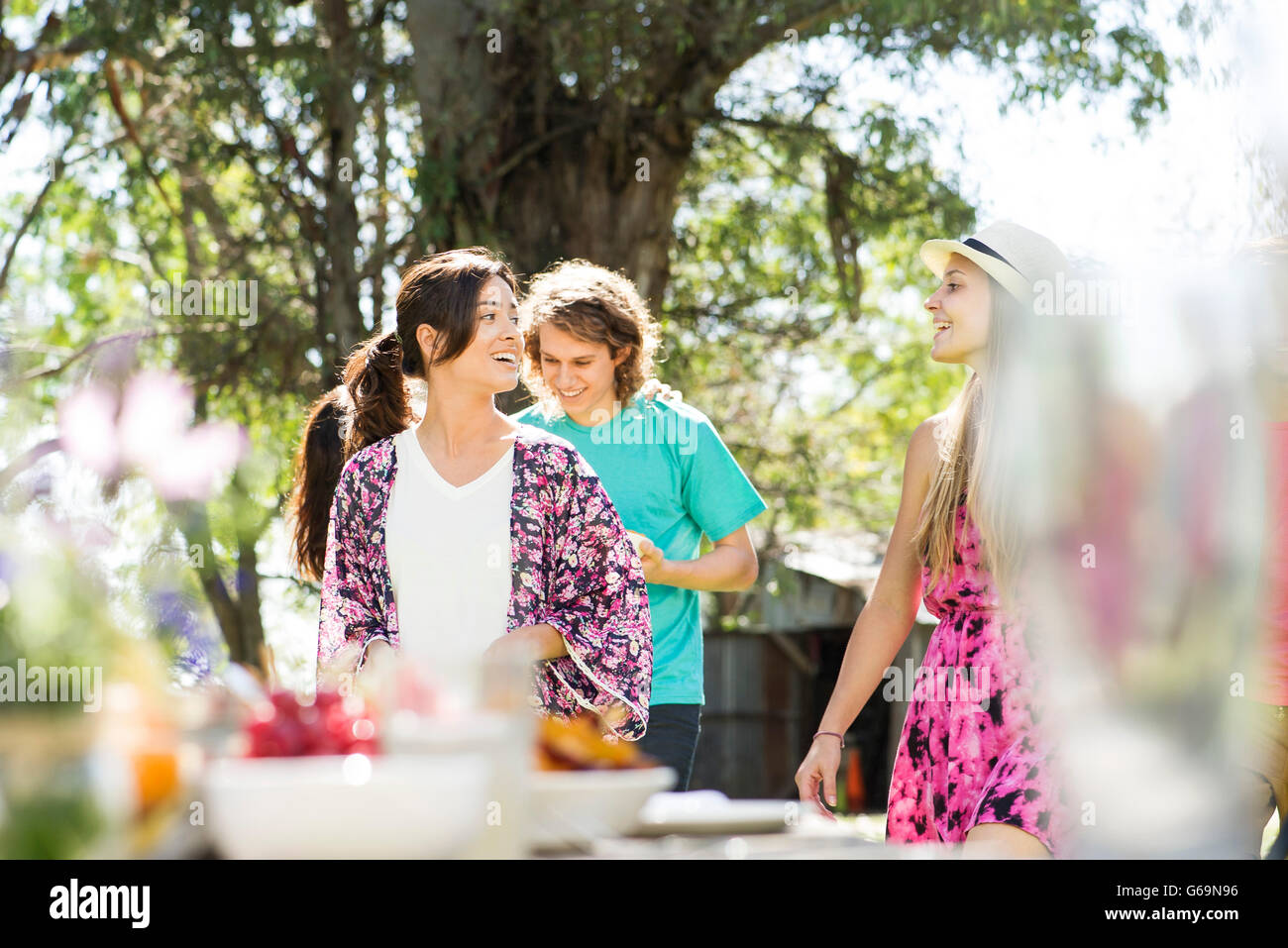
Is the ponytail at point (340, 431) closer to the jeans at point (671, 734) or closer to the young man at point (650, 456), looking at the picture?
the young man at point (650, 456)

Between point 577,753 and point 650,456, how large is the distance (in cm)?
218

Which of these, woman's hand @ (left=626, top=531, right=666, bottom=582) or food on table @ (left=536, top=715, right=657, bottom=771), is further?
woman's hand @ (left=626, top=531, right=666, bottom=582)

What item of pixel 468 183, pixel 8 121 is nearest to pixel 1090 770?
pixel 468 183

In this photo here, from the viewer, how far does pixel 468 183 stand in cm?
714

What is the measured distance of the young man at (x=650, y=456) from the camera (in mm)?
3596

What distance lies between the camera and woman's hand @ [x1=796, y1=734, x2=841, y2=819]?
2869 mm

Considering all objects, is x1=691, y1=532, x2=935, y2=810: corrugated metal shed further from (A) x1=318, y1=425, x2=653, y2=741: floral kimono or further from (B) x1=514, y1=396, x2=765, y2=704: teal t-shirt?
(A) x1=318, y1=425, x2=653, y2=741: floral kimono

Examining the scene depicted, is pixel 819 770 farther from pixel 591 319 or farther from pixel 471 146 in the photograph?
pixel 471 146

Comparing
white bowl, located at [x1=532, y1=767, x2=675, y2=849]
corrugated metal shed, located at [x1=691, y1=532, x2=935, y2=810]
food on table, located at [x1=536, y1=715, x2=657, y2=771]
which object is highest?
food on table, located at [x1=536, y1=715, x2=657, y2=771]

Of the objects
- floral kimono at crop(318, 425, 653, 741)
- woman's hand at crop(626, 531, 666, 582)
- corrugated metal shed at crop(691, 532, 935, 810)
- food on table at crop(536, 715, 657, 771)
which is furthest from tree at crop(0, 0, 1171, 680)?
corrugated metal shed at crop(691, 532, 935, 810)

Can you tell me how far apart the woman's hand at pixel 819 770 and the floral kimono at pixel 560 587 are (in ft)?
1.23

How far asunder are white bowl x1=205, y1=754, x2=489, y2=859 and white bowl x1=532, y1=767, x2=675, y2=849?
0.15 metres

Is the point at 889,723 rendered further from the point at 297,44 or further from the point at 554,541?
the point at 554,541

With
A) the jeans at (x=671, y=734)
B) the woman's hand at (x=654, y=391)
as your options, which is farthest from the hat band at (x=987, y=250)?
the jeans at (x=671, y=734)
